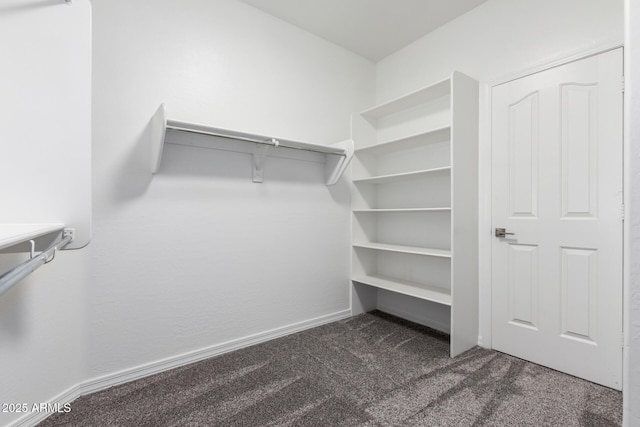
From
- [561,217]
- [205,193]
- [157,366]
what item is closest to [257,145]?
[205,193]

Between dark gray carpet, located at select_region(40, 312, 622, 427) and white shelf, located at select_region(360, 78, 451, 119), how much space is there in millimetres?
1964

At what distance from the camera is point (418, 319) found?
103 inches

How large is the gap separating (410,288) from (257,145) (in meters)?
1.69

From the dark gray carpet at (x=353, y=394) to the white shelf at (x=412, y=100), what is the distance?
196 centimetres

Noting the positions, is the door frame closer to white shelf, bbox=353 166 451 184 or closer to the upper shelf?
white shelf, bbox=353 166 451 184

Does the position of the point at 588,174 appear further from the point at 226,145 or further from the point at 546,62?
the point at 226,145

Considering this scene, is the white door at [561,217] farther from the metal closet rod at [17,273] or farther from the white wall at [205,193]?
the metal closet rod at [17,273]

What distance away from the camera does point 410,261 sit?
8.85 ft

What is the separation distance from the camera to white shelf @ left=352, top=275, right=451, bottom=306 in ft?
7.11

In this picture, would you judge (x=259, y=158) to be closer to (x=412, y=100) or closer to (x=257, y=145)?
(x=257, y=145)

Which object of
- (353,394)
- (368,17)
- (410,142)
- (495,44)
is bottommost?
(353,394)

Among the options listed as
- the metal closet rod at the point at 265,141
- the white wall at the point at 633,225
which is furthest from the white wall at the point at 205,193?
the white wall at the point at 633,225

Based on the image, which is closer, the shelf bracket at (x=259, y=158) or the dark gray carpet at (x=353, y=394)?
the dark gray carpet at (x=353, y=394)

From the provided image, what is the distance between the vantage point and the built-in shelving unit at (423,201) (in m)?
2.08
